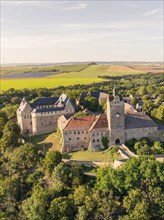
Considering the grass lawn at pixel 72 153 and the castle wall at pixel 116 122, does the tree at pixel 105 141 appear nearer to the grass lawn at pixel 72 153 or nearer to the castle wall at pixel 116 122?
the castle wall at pixel 116 122

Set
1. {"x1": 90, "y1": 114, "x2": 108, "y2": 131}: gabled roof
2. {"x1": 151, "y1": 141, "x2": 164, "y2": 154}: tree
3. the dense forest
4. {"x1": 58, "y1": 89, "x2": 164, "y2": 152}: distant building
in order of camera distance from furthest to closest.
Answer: {"x1": 90, "y1": 114, "x2": 108, "y2": 131}: gabled roof → {"x1": 58, "y1": 89, "x2": 164, "y2": 152}: distant building → {"x1": 151, "y1": 141, "x2": 164, "y2": 154}: tree → the dense forest

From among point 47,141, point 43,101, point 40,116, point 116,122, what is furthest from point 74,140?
point 43,101

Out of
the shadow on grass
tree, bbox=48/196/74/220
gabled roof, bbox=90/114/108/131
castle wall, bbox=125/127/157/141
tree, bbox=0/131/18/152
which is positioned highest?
gabled roof, bbox=90/114/108/131

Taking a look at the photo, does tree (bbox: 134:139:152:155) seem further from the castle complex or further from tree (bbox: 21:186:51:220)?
tree (bbox: 21:186:51:220)

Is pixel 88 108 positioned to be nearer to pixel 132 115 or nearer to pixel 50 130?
pixel 50 130

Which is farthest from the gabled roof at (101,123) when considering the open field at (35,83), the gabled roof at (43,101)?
the open field at (35,83)

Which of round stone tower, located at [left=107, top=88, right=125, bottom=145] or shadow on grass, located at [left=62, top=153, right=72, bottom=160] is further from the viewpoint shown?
round stone tower, located at [left=107, top=88, right=125, bottom=145]

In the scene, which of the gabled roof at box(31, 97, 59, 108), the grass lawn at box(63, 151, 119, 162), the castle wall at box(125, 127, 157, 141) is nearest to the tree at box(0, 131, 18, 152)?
the grass lawn at box(63, 151, 119, 162)
